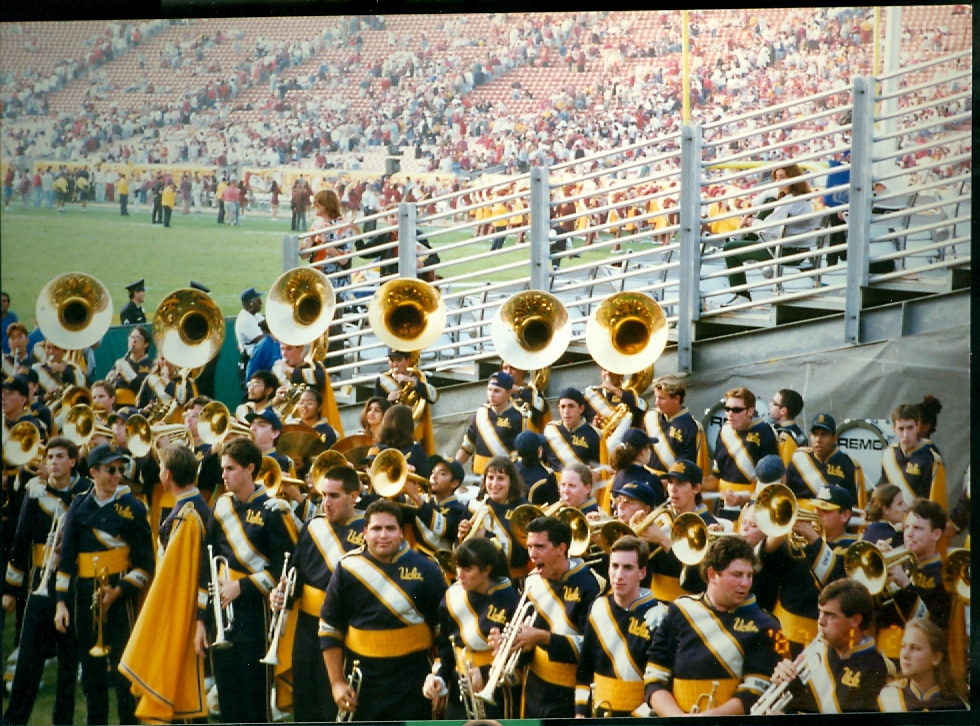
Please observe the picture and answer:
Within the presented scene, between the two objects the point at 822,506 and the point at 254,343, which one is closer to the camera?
the point at 822,506

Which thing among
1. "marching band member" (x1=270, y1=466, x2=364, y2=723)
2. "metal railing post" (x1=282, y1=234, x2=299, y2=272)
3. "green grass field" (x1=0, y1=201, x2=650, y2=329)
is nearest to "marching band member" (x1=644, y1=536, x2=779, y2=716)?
"marching band member" (x1=270, y1=466, x2=364, y2=723)

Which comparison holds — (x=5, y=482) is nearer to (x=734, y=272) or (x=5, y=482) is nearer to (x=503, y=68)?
(x=503, y=68)

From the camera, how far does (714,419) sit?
21.2 ft

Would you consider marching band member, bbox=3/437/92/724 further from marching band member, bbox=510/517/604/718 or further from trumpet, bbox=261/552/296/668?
marching band member, bbox=510/517/604/718

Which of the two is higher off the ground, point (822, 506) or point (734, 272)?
point (734, 272)

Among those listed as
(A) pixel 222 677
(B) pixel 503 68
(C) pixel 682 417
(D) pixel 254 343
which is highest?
(B) pixel 503 68

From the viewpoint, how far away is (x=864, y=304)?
21.2 ft

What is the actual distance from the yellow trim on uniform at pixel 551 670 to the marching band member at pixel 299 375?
155 cm

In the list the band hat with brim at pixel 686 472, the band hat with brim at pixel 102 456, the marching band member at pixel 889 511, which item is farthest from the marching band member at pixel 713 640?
the band hat with brim at pixel 102 456

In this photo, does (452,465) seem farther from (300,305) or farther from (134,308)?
(134,308)

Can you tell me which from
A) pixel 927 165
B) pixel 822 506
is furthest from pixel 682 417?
pixel 927 165

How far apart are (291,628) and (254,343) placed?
4.70 feet

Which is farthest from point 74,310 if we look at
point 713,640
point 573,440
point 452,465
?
point 713,640

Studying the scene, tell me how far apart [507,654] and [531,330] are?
1.59 m
